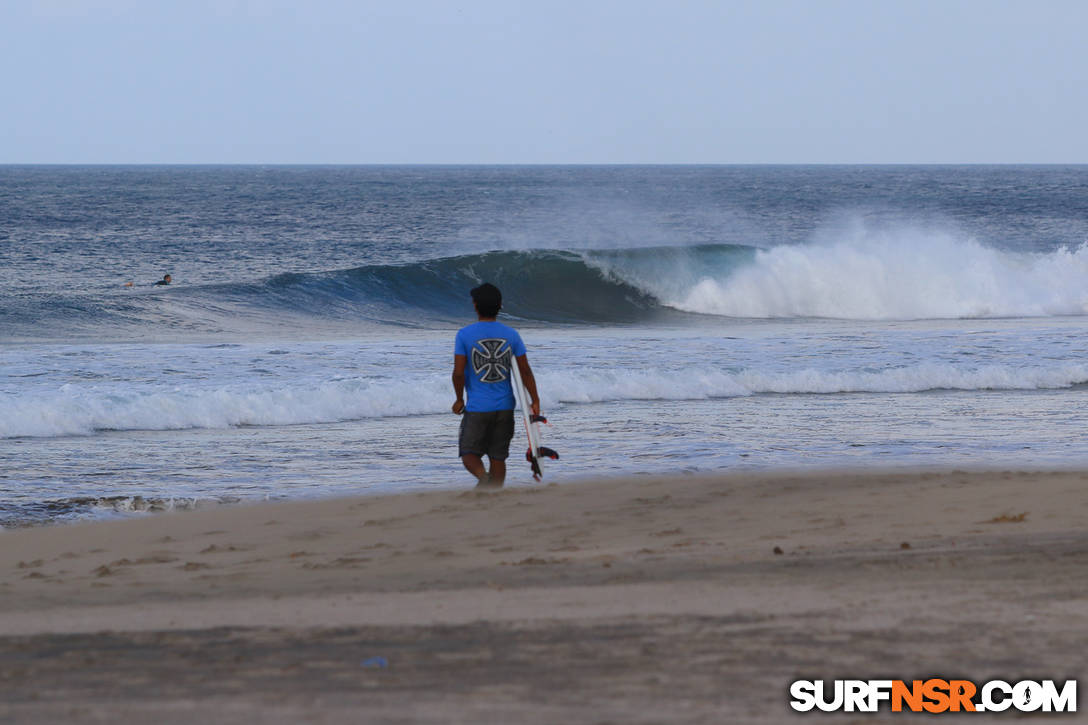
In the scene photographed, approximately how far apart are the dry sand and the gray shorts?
29 centimetres

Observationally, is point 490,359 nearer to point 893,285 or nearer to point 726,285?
point 726,285

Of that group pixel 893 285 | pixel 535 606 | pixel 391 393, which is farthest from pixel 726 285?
pixel 535 606

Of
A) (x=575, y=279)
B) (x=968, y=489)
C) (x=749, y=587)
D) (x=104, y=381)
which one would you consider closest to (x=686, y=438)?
(x=968, y=489)

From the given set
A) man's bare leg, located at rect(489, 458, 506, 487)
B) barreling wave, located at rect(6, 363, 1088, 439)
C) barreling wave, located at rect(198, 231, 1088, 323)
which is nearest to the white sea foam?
barreling wave, located at rect(198, 231, 1088, 323)

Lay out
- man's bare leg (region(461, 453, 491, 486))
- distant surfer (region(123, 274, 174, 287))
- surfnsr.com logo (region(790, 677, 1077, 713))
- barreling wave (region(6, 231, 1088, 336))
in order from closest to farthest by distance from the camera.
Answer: surfnsr.com logo (region(790, 677, 1077, 713)) → man's bare leg (region(461, 453, 491, 486)) → barreling wave (region(6, 231, 1088, 336)) → distant surfer (region(123, 274, 174, 287))

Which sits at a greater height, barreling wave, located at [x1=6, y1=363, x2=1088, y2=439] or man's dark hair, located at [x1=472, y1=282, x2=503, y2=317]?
man's dark hair, located at [x1=472, y1=282, x2=503, y2=317]

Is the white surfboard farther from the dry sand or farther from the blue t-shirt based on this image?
the dry sand

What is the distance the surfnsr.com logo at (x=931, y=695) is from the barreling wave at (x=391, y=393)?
854cm

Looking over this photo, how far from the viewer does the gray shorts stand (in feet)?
22.5

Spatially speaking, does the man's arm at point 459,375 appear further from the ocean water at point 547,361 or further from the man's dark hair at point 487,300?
the ocean water at point 547,361

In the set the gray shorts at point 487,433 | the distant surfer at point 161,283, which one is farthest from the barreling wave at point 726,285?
the gray shorts at point 487,433

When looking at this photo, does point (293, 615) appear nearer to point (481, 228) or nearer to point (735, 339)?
point (735, 339)

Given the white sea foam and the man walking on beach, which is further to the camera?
the white sea foam

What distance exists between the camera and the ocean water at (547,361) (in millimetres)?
9086
